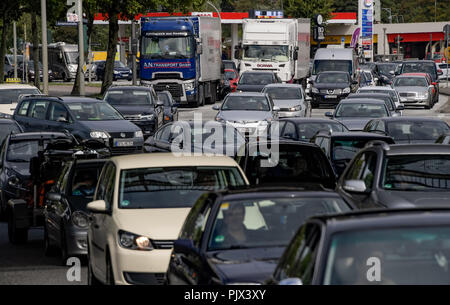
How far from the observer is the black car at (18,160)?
62.9ft

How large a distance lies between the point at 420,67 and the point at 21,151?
43621 mm

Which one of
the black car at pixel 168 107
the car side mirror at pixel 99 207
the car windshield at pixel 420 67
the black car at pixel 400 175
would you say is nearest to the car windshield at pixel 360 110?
the black car at pixel 168 107

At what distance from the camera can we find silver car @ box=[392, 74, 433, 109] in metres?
47.3

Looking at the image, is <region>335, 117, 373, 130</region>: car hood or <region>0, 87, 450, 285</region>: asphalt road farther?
<region>335, 117, 373, 130</region>: car hood

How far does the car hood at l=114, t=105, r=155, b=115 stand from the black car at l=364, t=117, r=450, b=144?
13.0m

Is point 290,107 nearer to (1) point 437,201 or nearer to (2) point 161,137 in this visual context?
(2) point 161,137

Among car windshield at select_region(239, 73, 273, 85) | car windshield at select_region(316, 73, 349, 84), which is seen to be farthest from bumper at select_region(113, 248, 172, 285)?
car windshield at select_region(316, 73, 349, 84)

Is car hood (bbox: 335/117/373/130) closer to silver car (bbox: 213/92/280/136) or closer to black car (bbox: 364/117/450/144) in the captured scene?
silver car (bbox: 213/92/280/136)

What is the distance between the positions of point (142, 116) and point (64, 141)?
44.5 ft

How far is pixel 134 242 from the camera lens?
32.1 ft

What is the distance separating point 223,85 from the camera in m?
59.0

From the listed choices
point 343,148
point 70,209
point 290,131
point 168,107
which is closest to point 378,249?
point 70,209

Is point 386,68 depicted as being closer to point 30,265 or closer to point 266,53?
point 266,53

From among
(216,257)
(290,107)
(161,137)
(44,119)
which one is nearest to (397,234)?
(216,257)
